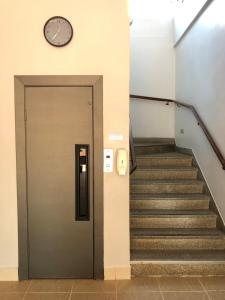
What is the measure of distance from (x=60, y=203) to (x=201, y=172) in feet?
7.13

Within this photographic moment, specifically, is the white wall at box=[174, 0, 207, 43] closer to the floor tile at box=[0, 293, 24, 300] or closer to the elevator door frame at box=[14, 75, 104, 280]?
the elevator door frame at box=[14, 75, 104, 280]

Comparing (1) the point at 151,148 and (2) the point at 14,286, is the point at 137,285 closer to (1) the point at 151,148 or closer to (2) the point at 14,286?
(2) the point at 14,286

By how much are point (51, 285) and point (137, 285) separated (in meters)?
0.83

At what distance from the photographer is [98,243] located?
2.79m

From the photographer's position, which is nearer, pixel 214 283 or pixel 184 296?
pixel 184 296

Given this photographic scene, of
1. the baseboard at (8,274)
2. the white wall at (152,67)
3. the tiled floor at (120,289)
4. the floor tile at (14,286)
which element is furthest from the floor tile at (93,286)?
the white wall at (152,67)

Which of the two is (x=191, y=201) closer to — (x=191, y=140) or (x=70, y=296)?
(x=191, y=140)

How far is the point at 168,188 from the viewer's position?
3.81 metres

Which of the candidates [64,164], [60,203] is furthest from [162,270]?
[64,164]

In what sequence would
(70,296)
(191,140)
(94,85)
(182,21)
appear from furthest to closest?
(182,21), (191,140), (94,85), (70,296)

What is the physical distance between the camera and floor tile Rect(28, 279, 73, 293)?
2.61 m

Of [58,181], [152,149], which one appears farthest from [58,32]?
[152,149]

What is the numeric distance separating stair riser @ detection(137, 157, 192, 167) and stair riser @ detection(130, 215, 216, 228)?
112 cm

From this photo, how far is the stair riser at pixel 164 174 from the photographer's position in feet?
13.2
